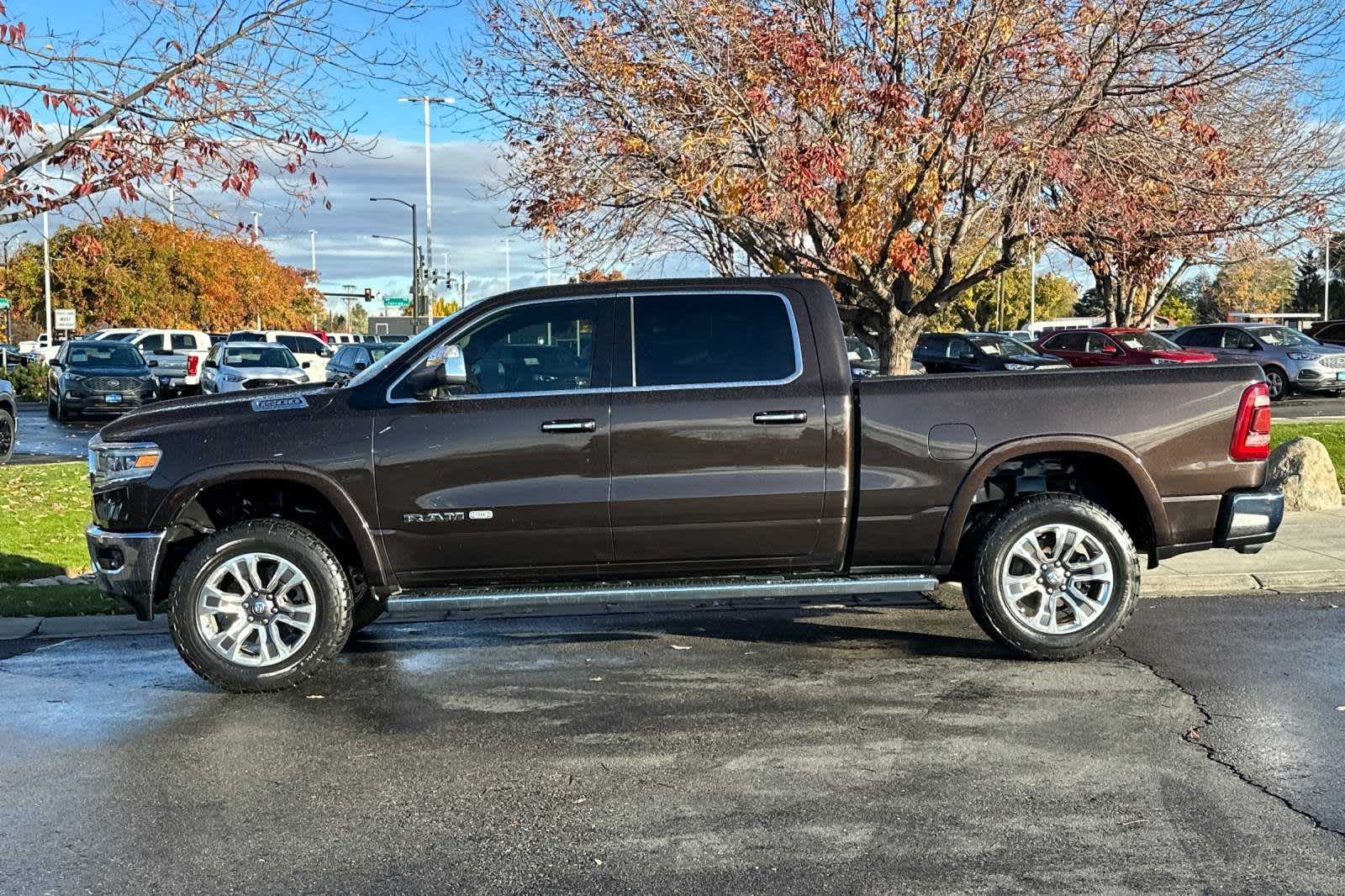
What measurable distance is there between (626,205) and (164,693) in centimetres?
745

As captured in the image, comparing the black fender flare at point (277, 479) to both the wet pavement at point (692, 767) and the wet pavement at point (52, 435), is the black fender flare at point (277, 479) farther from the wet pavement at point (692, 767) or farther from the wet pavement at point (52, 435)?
the wet pavement at point (52, 435)

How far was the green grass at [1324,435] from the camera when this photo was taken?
13523 mm

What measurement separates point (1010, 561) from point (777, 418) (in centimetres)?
147

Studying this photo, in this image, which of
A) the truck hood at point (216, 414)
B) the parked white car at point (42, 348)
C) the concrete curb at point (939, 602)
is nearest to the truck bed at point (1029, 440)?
the concrete curb at point (939, 602)

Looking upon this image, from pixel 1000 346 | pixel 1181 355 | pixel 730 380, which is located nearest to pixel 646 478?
pixel 730 380

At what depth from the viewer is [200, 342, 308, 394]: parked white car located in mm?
26766

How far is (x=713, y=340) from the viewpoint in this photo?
669cm

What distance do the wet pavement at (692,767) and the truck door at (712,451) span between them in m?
0.71

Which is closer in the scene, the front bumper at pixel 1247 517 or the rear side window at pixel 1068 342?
the front bumper at pixel 1247 517

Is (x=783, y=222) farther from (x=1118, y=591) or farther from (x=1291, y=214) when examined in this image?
(x=1118, y=591)

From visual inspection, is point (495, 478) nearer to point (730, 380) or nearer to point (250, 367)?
point (730, 380)

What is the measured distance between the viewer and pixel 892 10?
37.7 feet

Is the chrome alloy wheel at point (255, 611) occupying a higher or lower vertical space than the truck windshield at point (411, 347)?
lower

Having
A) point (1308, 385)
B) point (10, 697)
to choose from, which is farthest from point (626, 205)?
point (1308, 385)
